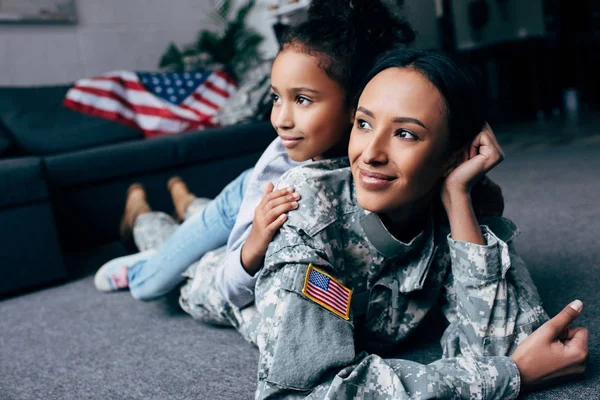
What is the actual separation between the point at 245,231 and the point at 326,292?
1.37ft

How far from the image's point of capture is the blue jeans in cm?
154

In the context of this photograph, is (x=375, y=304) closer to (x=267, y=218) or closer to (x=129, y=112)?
(x=267, y=218)

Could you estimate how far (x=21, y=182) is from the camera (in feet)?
6.62

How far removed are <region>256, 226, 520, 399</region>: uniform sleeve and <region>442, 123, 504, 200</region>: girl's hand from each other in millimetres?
274

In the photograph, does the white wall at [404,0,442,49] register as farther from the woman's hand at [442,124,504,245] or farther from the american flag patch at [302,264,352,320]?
the american flag patch at [302,264,352,320]

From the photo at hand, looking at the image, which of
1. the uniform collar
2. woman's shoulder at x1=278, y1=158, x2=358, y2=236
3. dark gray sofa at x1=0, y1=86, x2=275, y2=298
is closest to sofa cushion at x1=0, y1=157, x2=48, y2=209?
dark gray sofa at x1=0, y1=86, x2=275, y2=298

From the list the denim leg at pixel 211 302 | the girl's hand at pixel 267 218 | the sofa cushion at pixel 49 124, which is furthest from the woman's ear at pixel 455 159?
the sofa cushion at pixel 49 124

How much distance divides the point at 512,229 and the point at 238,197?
748 mm

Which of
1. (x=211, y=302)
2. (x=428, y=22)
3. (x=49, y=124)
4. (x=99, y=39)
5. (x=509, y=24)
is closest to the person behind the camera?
(x=211, y=302)

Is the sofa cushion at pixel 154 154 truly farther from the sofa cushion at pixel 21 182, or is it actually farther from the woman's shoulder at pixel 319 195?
the woman's shoulder at pixel 319 195

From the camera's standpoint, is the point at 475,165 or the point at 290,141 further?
the point at 290,141

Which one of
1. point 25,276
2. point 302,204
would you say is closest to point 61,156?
point 25,276

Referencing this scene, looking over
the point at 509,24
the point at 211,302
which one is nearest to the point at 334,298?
the point at 211,302

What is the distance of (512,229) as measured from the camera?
3.76 ft
